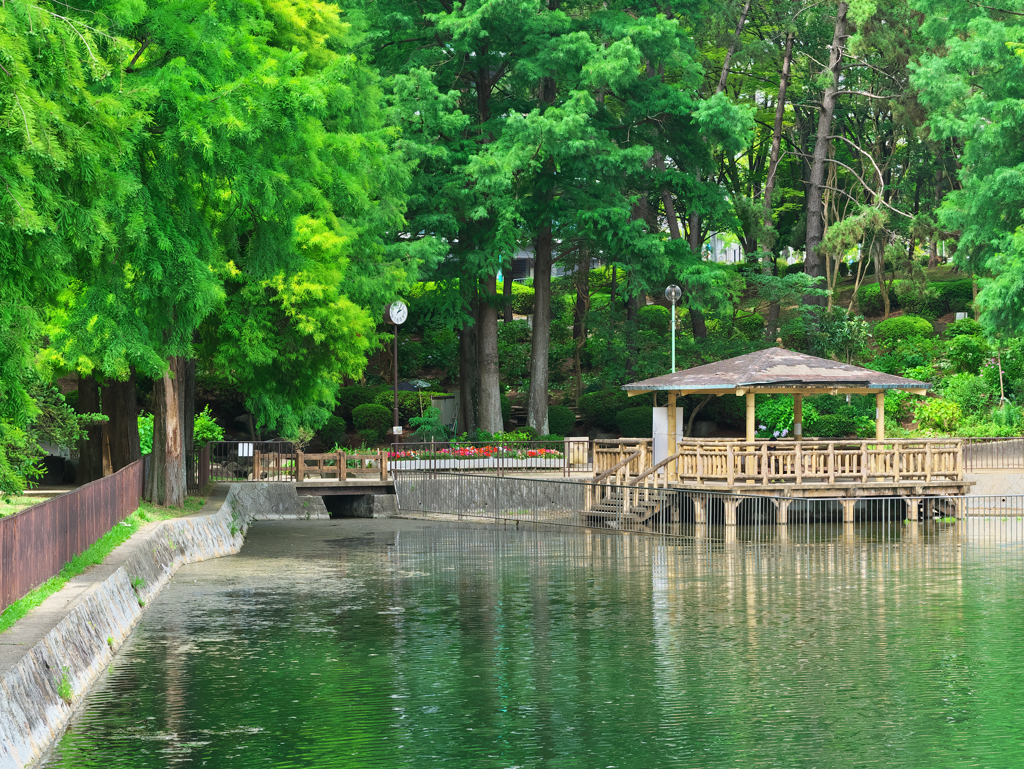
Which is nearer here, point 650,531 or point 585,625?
point 585,625

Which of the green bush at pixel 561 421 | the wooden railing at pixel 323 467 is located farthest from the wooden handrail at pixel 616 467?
the green bush at pixel 561 421

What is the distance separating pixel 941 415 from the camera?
45000 millimetres

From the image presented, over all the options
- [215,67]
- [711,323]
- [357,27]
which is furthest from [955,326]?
[215,67]

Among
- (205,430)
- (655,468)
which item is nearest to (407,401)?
(205,430)

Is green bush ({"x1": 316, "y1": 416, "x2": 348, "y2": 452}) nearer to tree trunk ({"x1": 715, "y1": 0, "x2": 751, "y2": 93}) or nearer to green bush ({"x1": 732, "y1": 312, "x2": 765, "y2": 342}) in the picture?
green bush ({"x1": 732, "y1": 312, "x2": 765, "y2": 342})

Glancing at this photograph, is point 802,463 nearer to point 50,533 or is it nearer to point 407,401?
point 50,533

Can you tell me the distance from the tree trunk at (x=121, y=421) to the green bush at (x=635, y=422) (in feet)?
70.0

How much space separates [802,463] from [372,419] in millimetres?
20496

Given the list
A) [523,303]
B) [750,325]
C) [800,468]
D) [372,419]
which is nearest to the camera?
[800,468]

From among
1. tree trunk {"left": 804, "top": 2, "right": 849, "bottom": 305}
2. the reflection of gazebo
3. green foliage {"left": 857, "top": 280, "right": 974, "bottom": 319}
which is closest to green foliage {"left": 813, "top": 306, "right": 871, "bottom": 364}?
tree trunk {"left": 804, "top": 2, "right": 849, "bottom": 305}

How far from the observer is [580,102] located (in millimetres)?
40375

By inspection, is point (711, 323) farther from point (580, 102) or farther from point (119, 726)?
point (119, 726)

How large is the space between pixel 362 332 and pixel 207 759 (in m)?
21.9

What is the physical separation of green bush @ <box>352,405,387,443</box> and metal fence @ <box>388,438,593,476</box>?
8.17m
